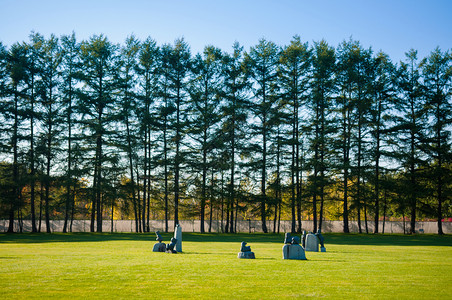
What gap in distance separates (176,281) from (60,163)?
129 feet

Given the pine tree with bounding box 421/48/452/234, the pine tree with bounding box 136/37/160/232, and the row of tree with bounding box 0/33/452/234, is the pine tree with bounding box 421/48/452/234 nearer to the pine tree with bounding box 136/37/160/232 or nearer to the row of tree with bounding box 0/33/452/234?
the row of tree with bounding box 0/33/452/234

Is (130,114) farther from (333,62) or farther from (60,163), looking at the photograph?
(333,62)

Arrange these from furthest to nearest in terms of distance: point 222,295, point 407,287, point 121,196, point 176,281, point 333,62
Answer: point 333,62 < point 121,196 < point 176,281 < point 407,287 < point 222,295

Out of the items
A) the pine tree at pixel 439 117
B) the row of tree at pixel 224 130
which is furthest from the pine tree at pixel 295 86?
the pine tree at pixel 439 117

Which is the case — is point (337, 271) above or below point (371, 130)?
below

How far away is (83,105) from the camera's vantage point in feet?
144

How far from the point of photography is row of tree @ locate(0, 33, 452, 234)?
44375 mm

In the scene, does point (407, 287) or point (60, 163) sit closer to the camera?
point (407, 287)

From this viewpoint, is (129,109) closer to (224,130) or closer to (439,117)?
(224,130)

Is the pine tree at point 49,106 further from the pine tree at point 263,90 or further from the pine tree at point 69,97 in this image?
the pine tree at point 263,90

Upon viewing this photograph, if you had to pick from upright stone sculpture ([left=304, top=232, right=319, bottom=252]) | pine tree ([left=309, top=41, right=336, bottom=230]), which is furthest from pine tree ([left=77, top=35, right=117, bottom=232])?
upright stone sculpture ([left=304, top=232, right=319, bottom=252])

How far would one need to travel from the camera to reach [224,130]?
45.8 meters

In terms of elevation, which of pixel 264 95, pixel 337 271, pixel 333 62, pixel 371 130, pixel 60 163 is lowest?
pixel 337 271

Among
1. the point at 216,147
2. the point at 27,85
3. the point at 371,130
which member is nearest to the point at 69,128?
the point at 27,85
